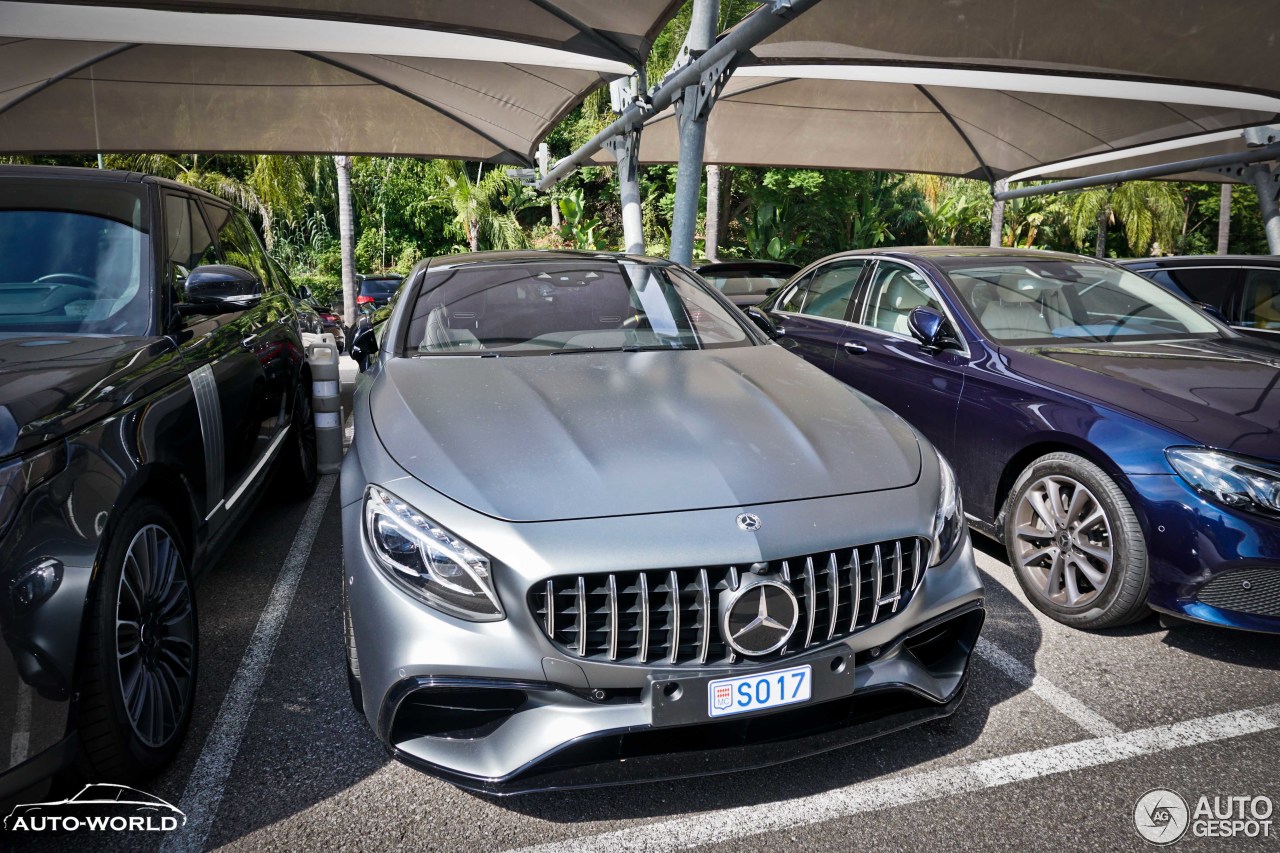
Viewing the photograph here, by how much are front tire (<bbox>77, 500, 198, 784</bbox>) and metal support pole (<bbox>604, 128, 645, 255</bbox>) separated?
8.43m

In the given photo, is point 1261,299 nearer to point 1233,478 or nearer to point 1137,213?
point 1233,478

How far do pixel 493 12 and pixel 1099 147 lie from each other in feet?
31.8

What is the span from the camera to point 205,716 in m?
2.73

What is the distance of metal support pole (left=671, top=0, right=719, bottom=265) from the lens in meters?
7.67

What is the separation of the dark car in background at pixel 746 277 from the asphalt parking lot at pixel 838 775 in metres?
6.02

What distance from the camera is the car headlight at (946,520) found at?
2.37 m

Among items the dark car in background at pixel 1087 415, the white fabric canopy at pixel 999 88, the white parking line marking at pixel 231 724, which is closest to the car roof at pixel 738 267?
the white fabric canopy at pixel 999 88

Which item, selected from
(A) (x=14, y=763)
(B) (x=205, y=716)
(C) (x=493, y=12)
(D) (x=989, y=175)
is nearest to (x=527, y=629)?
(A) (x=14, y=763)

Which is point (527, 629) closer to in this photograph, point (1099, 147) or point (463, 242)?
point (1099, 147)

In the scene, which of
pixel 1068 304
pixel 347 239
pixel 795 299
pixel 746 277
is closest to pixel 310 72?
pixel 746 277

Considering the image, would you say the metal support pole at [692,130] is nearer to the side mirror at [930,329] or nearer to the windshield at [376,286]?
the side mirror at [930,329]

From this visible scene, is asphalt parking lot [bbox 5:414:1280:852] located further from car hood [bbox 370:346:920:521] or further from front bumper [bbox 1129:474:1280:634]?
car hood [bbox 370:346:920:521]

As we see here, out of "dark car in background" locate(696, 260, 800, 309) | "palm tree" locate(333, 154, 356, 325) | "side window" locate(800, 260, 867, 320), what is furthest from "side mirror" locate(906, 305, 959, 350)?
"palm tree" locate(333, 154, 356, 325)
